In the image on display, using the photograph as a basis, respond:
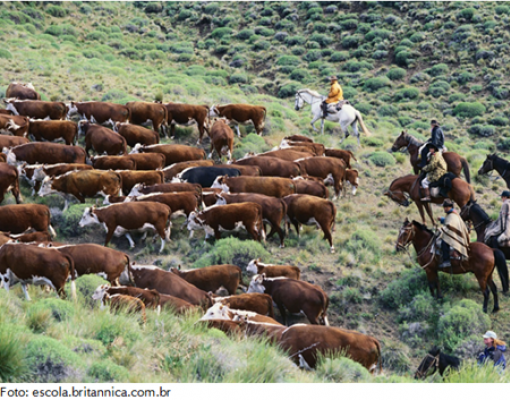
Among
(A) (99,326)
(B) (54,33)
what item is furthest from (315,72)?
(A) (99,326)

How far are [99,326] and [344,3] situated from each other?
161ft

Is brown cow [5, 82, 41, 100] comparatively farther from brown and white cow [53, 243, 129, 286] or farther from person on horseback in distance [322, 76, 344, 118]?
brown and white cow [53, 243, 129, 286]

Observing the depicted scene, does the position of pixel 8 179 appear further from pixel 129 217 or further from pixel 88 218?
pixel 129 217

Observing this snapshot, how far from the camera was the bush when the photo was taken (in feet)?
116

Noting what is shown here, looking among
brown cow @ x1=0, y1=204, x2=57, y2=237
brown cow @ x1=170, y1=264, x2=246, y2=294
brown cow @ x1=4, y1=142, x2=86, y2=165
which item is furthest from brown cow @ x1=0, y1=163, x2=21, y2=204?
brown cow @ x1=170, y1=264, x2=246, y2=294

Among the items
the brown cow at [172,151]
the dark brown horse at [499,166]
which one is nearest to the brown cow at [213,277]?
the brown cow at [172,151]

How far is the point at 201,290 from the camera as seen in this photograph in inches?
481

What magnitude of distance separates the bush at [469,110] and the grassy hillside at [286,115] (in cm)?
14

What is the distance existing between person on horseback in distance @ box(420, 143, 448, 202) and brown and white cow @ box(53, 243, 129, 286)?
373 inches

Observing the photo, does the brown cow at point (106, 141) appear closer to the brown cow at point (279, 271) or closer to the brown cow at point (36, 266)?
the brown cow at point (279, 271)

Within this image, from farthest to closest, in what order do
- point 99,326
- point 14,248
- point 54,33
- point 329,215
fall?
point 54,33, point 329,215, point 14,248, point 99,326

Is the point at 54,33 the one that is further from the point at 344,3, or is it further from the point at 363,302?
the point at 363,302

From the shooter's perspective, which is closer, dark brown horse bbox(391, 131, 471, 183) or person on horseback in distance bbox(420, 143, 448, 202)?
person on horseback in distance bbox(420, 143, 448, 202)

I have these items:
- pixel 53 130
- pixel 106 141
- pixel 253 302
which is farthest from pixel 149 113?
pixel 253 302
